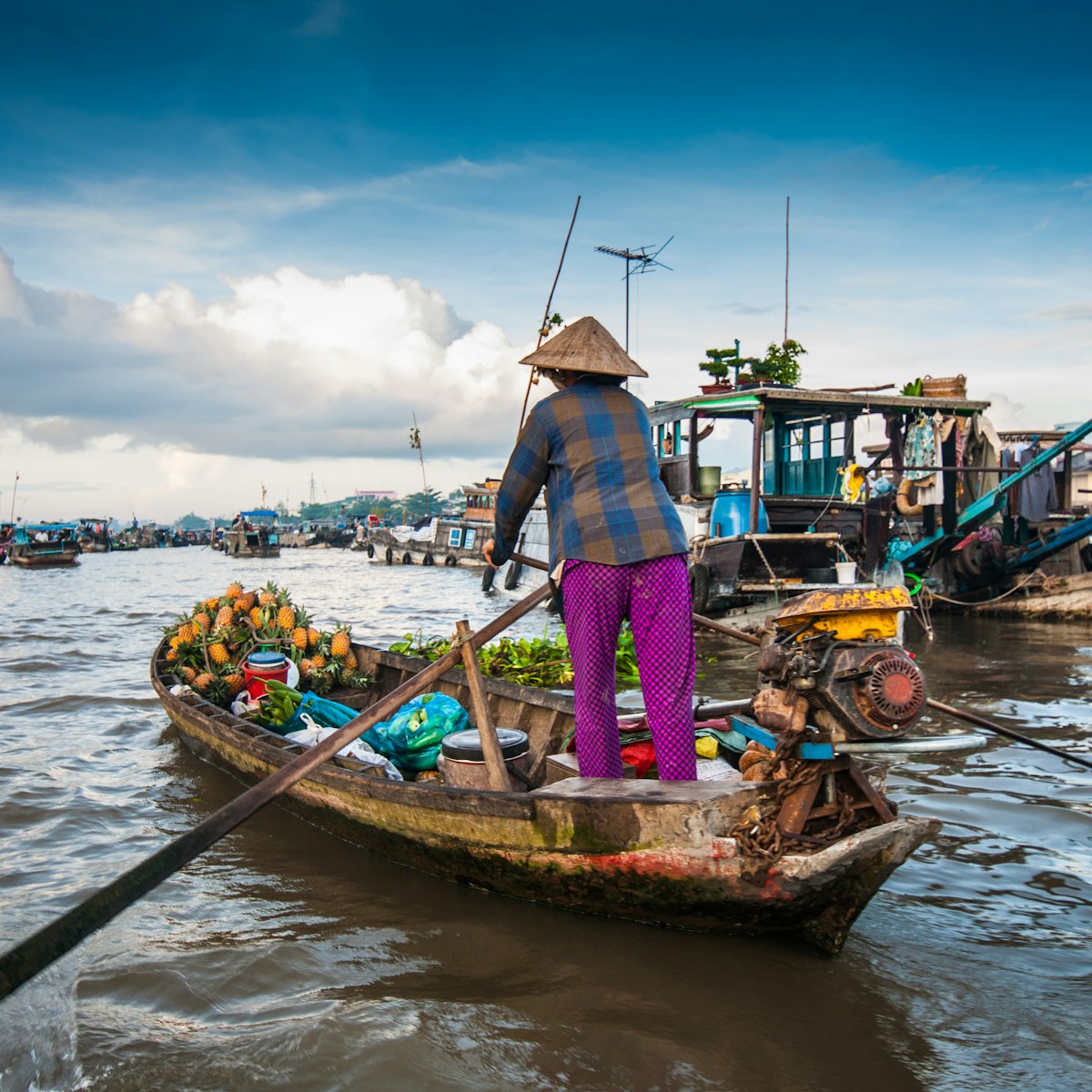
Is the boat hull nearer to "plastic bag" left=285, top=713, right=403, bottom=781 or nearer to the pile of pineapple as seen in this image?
the pile of pineapple

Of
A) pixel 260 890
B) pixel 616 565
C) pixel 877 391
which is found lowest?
pixel 260 890

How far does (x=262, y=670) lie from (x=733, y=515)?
22.2 ft

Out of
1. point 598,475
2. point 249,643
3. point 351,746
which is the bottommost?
point 351,746

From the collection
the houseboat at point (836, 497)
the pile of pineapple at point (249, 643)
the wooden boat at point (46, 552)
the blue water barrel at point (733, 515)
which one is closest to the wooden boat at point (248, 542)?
the wooden boat at point (46, 552)

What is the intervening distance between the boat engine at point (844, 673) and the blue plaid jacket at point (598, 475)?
0.56m

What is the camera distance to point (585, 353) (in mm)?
3270

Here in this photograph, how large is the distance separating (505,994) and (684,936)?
69 cm

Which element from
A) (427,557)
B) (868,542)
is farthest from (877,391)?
(427,557)

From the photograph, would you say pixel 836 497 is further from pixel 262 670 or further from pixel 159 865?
pixel 159 865

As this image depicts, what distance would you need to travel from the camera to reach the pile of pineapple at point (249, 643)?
6215mm

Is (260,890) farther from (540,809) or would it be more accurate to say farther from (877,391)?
(877,391)

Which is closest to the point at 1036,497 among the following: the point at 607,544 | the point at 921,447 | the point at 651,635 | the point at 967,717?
the point at 921,447

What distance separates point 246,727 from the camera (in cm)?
492

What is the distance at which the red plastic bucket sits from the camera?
5.88 m
